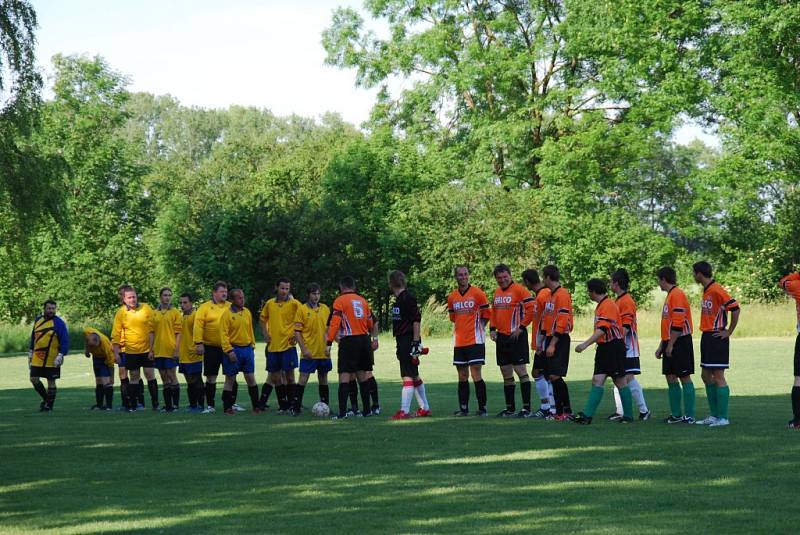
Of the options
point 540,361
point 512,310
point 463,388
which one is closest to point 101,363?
point 463,388

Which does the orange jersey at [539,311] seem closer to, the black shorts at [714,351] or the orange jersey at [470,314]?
the orange jersey at [470,314]

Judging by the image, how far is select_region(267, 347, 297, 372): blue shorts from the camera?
17375 mm

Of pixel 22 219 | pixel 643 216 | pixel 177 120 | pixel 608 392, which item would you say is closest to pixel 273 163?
pixel 643 216

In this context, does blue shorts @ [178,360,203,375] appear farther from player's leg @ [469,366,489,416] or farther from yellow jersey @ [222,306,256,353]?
player's leg @ [469,366,489,416]

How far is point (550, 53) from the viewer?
184 feet

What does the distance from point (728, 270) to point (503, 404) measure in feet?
130

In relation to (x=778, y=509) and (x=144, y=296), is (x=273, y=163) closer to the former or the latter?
(x=144, y=296)

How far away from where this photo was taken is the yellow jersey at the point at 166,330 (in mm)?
18656

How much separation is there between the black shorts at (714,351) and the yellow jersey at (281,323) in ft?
19.7

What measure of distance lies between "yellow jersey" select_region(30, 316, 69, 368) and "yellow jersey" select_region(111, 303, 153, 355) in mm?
969

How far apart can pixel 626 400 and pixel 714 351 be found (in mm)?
1441

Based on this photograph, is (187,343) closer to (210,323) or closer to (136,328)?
(210,323)

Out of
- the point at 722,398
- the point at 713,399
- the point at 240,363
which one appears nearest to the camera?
the point at 722,398

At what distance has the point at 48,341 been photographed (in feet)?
62.3
